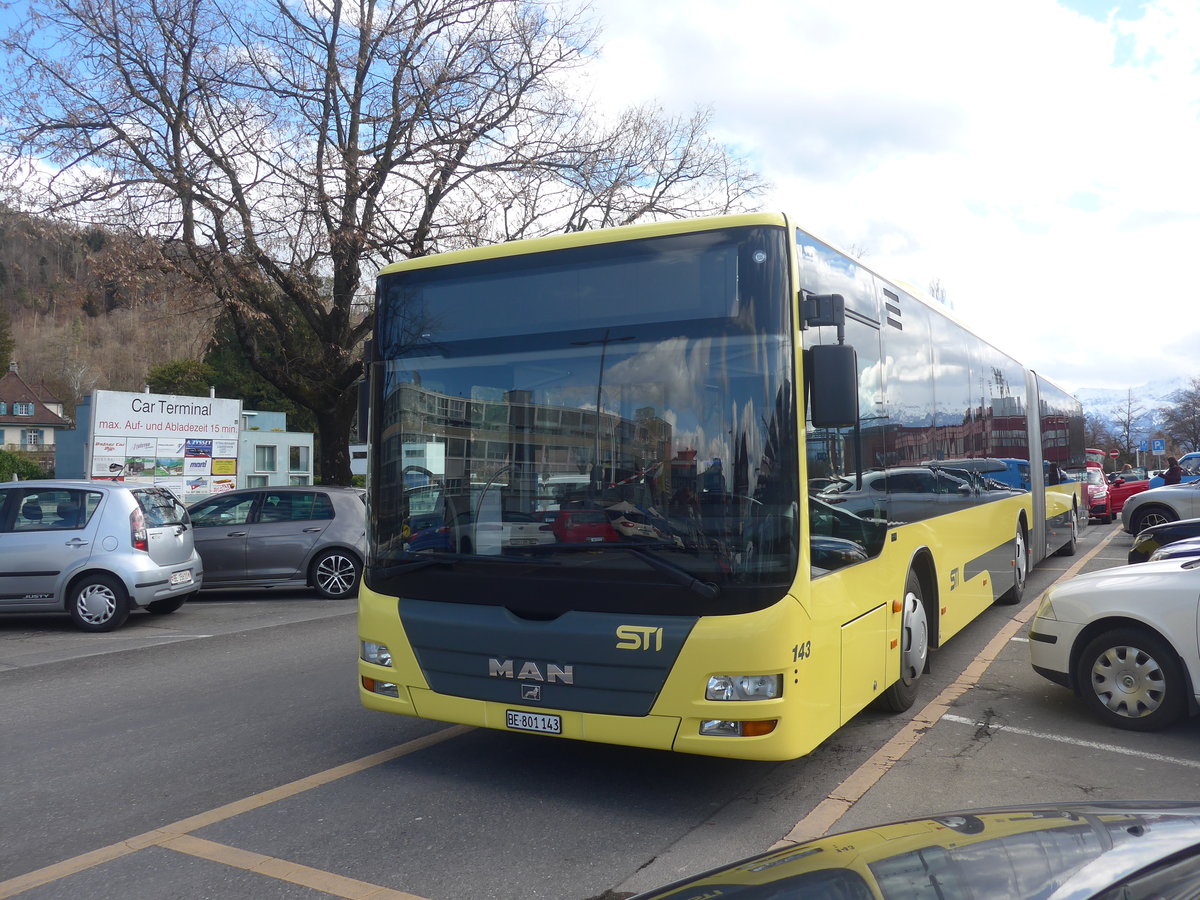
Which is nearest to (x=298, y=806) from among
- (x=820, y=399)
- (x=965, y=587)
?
(x=820, y=399)

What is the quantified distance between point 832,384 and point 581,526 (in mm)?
1372

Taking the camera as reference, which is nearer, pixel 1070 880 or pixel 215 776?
pixel 1070 880

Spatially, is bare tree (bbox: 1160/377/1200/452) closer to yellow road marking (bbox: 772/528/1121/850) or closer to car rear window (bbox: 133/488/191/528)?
yellow road marking (bbox: 772/528/1121/850)

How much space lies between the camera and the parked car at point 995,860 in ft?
6.26

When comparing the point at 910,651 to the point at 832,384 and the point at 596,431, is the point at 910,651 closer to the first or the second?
the point at 832,384

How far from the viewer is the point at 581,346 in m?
5.05

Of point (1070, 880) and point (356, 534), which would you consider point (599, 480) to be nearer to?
point (1070, 880)

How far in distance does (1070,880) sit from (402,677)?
3.93 metres

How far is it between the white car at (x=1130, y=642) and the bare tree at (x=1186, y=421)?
74659 millimetres

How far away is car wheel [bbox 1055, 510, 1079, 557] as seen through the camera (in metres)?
16.5

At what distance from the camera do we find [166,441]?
1948cm

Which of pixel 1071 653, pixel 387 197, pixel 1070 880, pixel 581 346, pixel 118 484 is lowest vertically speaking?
pixel 1071 653

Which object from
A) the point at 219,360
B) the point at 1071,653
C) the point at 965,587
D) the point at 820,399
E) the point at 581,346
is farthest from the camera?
the point at 219,360

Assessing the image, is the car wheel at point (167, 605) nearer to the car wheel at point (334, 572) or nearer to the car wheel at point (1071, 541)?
the car wheel at point (334, 572)
